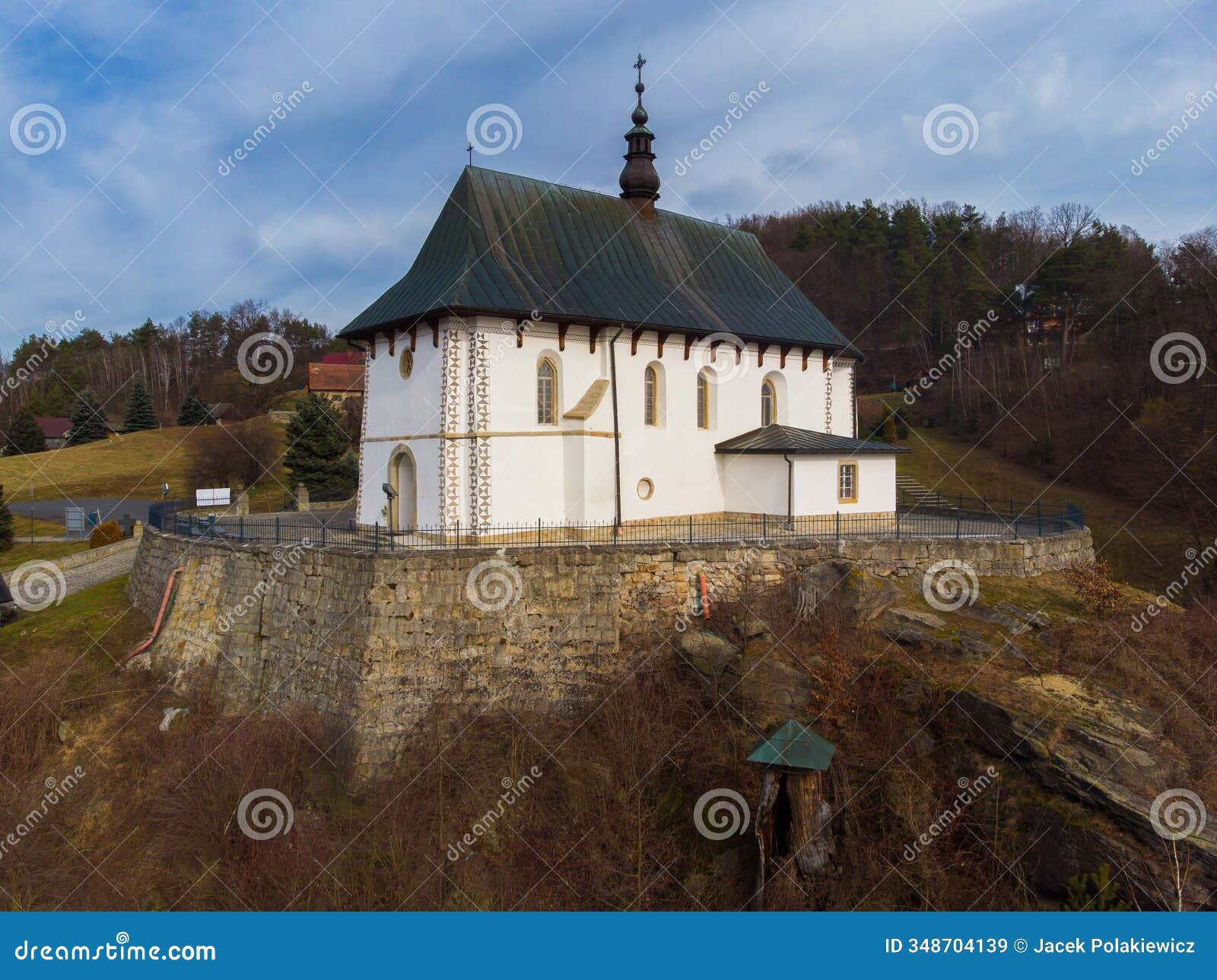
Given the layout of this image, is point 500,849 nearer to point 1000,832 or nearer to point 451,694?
point 451,694

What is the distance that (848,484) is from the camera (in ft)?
72.2

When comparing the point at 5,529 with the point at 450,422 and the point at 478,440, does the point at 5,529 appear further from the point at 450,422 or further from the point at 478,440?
the point at 478,440

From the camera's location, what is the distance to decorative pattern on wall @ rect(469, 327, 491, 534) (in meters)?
17.9

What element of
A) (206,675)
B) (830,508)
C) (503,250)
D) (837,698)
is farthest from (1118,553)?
(206,675)

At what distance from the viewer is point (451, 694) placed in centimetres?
1491

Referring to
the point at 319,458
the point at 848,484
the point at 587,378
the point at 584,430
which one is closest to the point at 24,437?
the point at 319,458

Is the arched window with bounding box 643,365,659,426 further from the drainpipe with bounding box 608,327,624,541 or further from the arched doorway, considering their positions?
the arched doorway

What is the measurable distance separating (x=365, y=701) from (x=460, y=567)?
2.93 meters

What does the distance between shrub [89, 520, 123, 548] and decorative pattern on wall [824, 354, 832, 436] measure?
89.5 ft

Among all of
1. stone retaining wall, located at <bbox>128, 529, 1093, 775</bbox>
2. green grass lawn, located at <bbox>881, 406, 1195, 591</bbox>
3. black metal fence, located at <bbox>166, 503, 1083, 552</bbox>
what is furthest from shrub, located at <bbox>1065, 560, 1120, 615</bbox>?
green grass lawn, located at <bbox>881, 406, 1195, 591</bbox>

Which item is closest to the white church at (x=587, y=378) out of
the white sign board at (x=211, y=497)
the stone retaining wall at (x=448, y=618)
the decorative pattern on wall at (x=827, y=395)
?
the decorative pattern on wall at (x=827, y=395)

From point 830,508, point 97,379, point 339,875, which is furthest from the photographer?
point 97,379

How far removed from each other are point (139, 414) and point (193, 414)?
4.98 m

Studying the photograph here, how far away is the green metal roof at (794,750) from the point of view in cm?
1112
